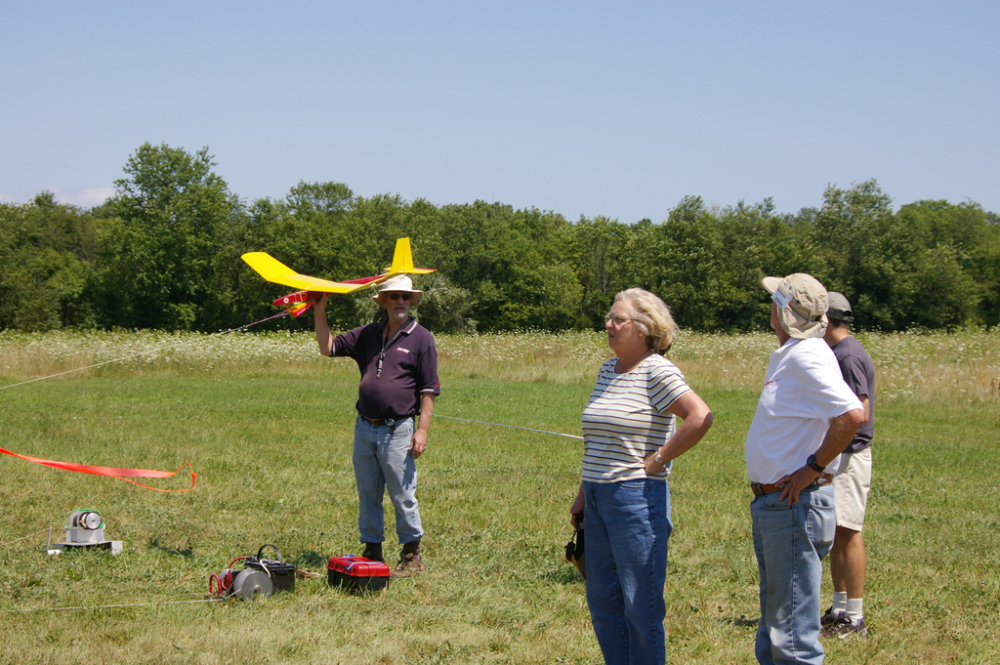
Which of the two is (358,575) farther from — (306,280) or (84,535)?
(84,535)

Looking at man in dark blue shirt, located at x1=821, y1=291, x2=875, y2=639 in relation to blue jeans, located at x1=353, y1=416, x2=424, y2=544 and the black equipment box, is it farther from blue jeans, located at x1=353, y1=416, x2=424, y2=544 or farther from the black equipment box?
the black equipment box

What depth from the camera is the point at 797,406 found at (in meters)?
3.14

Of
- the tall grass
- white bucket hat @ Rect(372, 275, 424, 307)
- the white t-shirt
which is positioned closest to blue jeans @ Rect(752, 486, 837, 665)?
the white t-shirt

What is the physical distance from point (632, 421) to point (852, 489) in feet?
6.07

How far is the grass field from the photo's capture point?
13.7 feet

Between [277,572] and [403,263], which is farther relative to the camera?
[403,263]

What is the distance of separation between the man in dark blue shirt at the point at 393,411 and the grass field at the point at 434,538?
44 centimetres

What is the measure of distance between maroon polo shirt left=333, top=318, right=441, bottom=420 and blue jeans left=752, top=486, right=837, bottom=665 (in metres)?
2.50

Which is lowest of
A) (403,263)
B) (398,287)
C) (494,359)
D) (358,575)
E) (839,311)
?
(494,359)

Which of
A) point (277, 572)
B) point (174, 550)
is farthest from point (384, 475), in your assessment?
point (174, 550)

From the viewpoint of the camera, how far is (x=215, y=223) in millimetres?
52125

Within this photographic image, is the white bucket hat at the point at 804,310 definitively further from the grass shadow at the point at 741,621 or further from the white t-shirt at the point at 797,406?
the grass shadow at the point at 741,621

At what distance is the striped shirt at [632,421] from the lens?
10.7 ft

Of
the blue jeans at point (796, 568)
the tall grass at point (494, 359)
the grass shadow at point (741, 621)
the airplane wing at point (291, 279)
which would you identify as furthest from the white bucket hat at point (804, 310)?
the tall grass at point (494, 359)
